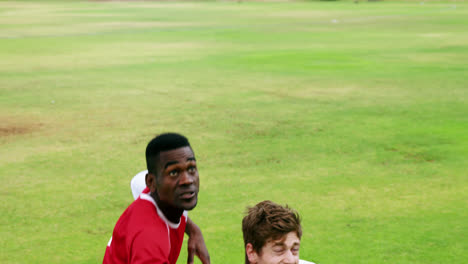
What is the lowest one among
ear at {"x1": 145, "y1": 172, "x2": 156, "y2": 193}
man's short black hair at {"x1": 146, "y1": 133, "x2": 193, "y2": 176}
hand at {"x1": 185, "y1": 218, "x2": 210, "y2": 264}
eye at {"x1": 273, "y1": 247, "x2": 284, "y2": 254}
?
hand at {"x1": 185, "y1": 218, "x2": 210, "y2": 264}

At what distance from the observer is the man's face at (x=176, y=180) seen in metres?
2.81

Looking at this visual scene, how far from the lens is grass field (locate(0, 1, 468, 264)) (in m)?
4.81

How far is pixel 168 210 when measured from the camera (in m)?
2.88

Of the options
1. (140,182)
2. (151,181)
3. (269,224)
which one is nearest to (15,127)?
(140,182)

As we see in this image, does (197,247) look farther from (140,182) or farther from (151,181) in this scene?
(151,181)

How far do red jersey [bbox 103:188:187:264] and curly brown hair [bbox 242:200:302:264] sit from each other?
0.35 metres

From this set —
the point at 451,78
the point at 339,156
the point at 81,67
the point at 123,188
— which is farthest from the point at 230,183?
the point at 81,67

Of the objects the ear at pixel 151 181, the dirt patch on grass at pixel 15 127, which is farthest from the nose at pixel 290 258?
the dirt patch on grass at pixel 15 127

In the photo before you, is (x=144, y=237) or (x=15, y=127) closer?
(x=144, y=237)

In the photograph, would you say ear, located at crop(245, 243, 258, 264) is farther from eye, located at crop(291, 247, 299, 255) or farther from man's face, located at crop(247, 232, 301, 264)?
eye, located at crop(291, 247, 299, 255)

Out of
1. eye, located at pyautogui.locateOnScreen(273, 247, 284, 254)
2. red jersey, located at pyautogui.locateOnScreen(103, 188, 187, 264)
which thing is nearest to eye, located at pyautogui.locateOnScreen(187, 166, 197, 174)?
red jersey, located at pyautogui.locateOnScreen(103, 188, 187, 264)

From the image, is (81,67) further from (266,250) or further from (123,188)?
(266,250)

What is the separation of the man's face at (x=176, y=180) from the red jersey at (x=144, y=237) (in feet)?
0.28

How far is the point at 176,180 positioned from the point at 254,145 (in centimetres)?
466
